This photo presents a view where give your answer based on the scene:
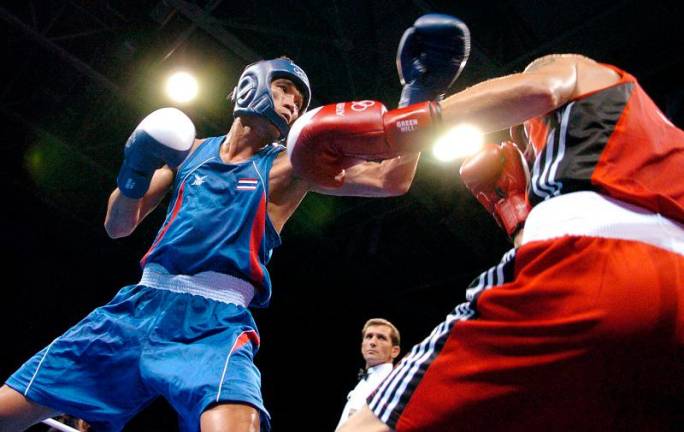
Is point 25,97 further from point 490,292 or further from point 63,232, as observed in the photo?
point 490,292

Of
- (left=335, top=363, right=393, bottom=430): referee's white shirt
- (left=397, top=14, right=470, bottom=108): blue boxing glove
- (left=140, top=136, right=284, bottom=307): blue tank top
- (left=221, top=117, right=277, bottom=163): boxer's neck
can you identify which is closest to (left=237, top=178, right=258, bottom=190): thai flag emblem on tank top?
(left=140, top=136, right=284, bottom=307): blue tank top

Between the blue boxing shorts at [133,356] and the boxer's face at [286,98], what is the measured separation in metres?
0.86

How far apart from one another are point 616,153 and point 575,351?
1.42 ft

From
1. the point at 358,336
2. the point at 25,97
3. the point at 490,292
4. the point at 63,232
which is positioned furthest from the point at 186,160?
the point at 358,336

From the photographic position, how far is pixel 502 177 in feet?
6.04

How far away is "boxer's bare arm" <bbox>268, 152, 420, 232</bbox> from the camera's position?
77.7 inches

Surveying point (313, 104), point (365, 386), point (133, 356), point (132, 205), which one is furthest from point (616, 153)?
point (313, 104)

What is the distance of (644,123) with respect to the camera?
126cm

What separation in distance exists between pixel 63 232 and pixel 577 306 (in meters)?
7.51

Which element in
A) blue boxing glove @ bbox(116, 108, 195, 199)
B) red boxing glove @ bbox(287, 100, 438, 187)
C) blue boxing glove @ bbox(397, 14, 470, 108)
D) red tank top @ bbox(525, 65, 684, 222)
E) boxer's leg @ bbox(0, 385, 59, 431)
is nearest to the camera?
red tank top @ bbox(525, 65, 684, 222)

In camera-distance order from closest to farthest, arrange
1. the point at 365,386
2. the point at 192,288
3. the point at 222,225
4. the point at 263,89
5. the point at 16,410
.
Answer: the point at 16,410, the point at 192,288, the point at 222,225, the point at 263,89, the point at 365,386

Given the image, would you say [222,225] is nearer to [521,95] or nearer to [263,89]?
[263,89]

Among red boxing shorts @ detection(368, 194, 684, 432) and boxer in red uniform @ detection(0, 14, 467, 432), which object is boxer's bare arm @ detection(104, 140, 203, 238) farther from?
red boxing shorts @ detection(368, 194, 684, 432)

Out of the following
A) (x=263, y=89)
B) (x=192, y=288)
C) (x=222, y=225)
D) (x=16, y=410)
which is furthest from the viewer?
(x=263, y=89)
